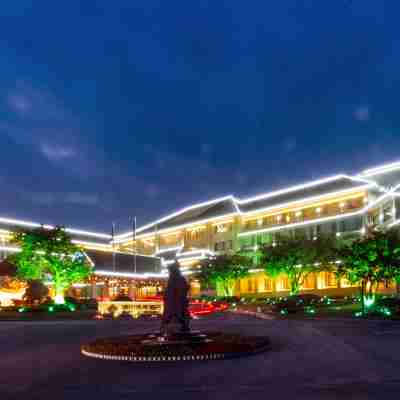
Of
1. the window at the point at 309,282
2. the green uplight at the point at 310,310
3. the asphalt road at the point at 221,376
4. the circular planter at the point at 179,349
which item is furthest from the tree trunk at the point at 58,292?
the window at the point at 309,282

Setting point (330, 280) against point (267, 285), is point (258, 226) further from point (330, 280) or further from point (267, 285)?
point (330, 280)

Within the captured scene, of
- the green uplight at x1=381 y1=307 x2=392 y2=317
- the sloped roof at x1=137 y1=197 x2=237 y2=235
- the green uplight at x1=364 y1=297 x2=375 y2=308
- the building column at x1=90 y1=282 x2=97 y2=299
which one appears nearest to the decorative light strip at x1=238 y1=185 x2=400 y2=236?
the sloped roof at x1=137 y1=197 x2=237 y2=235

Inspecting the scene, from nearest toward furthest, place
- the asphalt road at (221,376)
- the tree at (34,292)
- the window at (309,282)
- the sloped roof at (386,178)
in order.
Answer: the asphalt road at (221,376), the tree at (34,292), the sloped roof at (386,178), the window at (309,282)

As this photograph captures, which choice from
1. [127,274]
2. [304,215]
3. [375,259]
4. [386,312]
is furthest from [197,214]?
[386,312]

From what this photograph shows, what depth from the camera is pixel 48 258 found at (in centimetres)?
5547

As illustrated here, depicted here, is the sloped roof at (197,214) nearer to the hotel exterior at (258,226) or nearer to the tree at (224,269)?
the hotel exterior at (258,226)

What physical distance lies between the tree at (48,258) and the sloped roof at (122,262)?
27.4 ft

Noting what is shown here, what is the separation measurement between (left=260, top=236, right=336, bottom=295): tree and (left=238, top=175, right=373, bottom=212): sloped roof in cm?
1427

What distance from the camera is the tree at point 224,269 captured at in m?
79.8

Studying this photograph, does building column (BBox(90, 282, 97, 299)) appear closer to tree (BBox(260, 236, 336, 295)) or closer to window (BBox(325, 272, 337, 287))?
tree (BBox(260, 236, 336, 295))

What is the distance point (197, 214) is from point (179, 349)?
92924 mm

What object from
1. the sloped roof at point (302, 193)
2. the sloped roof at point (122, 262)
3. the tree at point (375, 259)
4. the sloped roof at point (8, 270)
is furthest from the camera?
the sloped roof at point (302, 193)

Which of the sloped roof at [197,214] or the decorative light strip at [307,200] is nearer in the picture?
the decorative light strip at [307,200]

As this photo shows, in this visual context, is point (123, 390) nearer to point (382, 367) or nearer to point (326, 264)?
point (382, 367)
